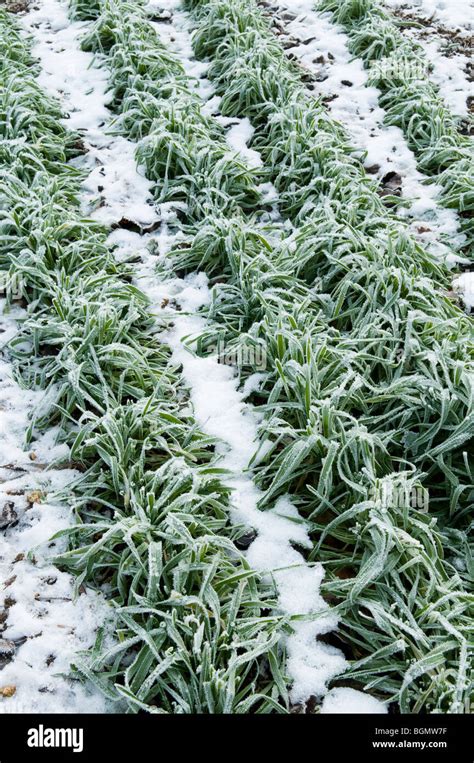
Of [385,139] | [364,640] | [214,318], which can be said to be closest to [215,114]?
[385,139]

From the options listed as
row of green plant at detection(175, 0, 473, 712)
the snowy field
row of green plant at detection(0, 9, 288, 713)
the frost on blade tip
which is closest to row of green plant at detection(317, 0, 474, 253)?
the snowy field

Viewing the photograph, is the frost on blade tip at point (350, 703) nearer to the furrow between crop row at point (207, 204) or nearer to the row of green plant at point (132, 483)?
the furrow between crop row at point (207, 204)

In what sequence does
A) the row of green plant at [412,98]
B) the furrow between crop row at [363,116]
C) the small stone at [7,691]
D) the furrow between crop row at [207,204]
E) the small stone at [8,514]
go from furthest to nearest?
the row of green plant at [412,98], the furrow between crop row at [363,116], the small stone at [8,514], the furrow between crop row at [207,204], the small stone at [7,691]

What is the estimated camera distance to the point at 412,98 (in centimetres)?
455

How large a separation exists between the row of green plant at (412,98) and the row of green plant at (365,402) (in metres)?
0.53

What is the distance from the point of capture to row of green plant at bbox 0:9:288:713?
185 centimetres

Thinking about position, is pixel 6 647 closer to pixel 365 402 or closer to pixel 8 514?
pixel 8 514

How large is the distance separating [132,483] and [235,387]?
71cm

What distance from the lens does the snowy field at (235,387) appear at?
1913 mm

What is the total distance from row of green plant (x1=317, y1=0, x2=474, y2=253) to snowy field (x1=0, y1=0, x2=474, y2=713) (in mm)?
22

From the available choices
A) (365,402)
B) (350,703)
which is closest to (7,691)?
(350,703)

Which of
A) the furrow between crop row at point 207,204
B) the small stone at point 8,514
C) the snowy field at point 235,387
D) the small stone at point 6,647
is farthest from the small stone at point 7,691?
the furrow between crop row at point 207,204
